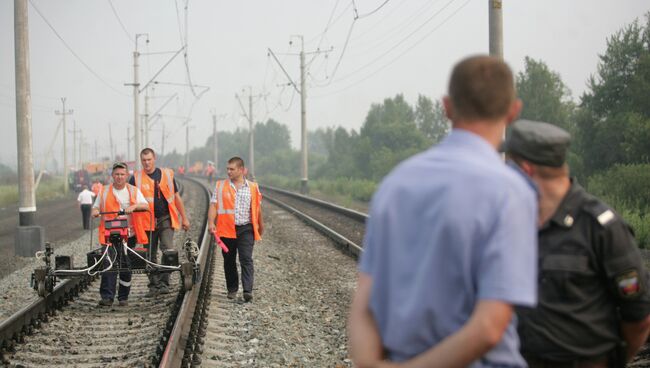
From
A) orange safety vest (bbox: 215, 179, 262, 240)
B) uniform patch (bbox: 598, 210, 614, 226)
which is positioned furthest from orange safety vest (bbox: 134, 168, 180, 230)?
uniform patch (bbox: 598, 210, 614, 226)

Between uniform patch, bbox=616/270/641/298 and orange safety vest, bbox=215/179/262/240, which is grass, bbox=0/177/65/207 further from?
uniform patch, bbox=616/270/641/298

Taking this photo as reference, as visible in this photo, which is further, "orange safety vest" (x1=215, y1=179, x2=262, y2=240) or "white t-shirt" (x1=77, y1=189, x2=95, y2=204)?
"white t-shirt" (x1=77, y1=189, x2=95, y2=204)

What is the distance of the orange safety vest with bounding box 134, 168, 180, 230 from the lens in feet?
32.8

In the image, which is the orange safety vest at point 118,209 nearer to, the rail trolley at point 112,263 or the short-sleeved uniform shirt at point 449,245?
the rail trolley at point 112,263

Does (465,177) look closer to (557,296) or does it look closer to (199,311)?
(557,296)

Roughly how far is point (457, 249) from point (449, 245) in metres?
0.02

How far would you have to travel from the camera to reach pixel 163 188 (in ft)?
33.5

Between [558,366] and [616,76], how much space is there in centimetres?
3687

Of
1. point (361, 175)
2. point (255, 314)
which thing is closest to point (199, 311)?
point (255, 314)

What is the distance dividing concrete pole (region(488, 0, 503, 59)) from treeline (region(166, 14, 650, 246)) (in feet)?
19.8

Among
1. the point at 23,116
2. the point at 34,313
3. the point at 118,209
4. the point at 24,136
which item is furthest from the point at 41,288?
the point at 23,116

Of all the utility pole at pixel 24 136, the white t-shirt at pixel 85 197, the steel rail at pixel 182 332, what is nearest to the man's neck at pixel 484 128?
the steel rail at pixel 182 332

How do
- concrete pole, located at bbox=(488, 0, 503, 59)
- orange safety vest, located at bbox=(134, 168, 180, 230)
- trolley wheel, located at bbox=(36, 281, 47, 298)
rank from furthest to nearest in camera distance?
concrete pole, located at bbox=(488, 0, 503, 59), orange safety vest, located at bbox=(134, 168, 180, 230), trolley wheel, located at bbox=(36, 281, 47, 298)

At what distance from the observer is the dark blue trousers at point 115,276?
9391 mm
